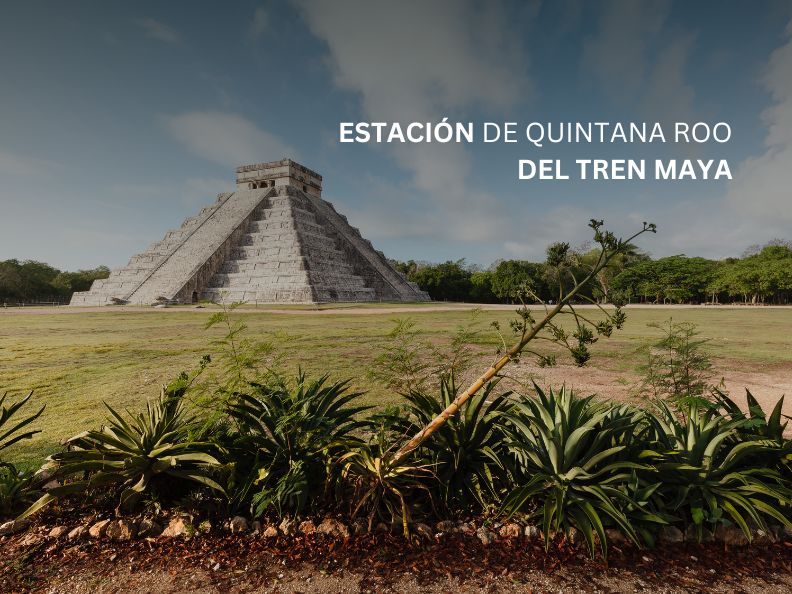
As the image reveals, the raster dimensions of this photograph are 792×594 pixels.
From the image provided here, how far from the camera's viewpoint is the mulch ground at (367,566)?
243cm

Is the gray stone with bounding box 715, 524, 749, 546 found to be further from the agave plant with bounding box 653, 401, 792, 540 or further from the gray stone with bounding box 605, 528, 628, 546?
the gray stone with bounding box 605, 528, 628, 546

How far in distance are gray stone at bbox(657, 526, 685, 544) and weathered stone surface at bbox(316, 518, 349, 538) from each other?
224 cm

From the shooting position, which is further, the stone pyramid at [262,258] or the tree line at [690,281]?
the tree line at [690,281]

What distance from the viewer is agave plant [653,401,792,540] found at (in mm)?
2775

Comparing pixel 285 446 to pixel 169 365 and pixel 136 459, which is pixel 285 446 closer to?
pixel 136 459

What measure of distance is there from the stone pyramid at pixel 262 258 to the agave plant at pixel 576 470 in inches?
1474

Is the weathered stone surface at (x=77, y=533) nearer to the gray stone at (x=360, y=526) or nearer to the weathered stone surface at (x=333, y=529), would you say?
the weathered stone surface at (x=333, y=529)

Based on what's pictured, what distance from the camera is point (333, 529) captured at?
2887mm

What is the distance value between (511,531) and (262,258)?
48212 mm

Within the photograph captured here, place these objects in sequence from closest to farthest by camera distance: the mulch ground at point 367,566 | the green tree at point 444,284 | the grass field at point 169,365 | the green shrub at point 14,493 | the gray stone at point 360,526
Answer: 1. the mulch ground at point 367,566
2. the gray stone at point 360,526
3. the green shrub at point 14,493
4. the grass field at point 169,365
5. the green tree at point 444,284

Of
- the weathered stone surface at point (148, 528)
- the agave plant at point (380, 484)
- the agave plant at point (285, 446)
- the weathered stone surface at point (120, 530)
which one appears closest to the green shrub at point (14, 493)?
the weathered stone surface at point (120, 530)

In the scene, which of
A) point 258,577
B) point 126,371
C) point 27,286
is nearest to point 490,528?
point 258,577

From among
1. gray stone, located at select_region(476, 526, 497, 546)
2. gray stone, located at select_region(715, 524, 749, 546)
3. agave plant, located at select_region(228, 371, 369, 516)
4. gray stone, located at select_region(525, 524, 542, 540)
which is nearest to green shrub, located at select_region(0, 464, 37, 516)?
agave plant, located at select_region(228, 371, 369, 516)

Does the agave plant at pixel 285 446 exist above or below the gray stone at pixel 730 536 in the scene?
above
